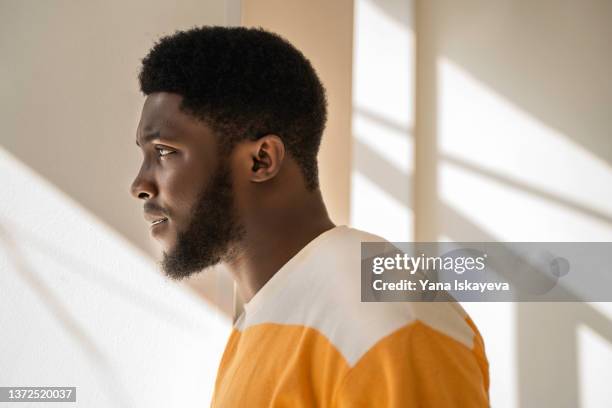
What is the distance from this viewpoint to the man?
775 mm

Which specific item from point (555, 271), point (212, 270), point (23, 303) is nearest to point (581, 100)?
point (555, 271)

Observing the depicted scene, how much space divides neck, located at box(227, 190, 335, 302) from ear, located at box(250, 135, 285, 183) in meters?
0.05

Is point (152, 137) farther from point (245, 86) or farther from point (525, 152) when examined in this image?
point (525, 152)

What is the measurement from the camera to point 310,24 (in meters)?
1.56

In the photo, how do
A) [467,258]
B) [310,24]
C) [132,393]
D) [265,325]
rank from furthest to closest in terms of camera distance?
[310,24]
[467,258]
[132,393]
[265,325]

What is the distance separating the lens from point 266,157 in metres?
0.95

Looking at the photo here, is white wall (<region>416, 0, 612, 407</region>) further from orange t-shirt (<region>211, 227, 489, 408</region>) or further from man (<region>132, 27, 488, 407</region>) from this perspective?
orange t-shirt (<region>211, 227, 489, 408</region>)

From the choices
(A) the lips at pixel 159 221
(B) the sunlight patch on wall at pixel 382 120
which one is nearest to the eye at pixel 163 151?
(A) the lips at pixel 159 221

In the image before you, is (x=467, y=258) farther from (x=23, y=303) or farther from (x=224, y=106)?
(x=23, y=303)

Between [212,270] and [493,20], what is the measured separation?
3.02ft

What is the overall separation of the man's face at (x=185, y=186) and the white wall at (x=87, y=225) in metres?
0.39

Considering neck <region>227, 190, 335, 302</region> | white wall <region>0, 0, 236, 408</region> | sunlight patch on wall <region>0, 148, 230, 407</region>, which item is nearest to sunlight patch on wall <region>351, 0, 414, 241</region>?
white wall <region>0, 0, 236, 408</region>

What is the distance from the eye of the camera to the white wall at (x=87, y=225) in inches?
52.3

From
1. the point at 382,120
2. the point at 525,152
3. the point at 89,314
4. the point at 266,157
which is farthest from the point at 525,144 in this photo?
the point at 89,314
